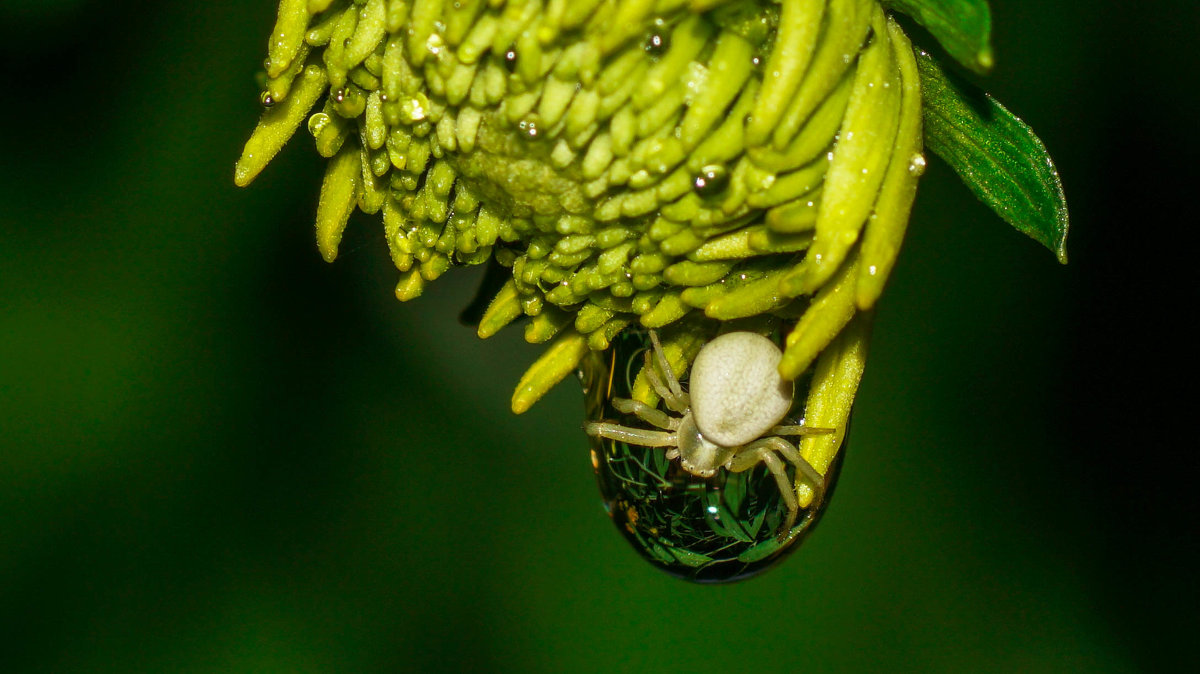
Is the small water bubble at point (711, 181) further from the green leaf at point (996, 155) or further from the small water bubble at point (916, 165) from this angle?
the green leaf at point (996, 155)

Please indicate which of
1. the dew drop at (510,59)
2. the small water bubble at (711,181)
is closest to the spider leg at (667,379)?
the small water bubble at (711,181)

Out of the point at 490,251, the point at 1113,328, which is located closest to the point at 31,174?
the point at 490,251

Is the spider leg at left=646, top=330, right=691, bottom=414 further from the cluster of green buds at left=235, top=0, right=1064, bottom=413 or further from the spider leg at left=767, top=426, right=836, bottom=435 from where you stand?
the spider leg at left=767, top=426, right=836, bottom=435

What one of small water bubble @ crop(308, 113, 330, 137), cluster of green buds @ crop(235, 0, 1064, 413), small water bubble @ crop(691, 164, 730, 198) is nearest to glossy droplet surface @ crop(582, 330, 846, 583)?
cluster of green buds @ crop(235, 0, 1064, 413)

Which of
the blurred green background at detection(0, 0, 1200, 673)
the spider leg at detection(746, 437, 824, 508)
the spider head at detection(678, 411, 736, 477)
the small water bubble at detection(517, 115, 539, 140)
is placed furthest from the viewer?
the blurred green background at detection(0, 0, 1200, 673)

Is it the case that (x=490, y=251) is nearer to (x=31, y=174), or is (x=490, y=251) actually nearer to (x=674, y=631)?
(x=31, y=174)
